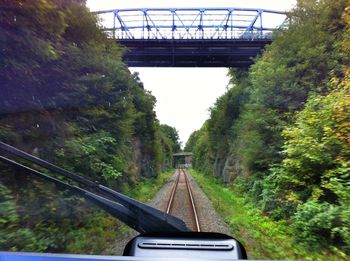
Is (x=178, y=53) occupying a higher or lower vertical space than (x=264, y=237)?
higher

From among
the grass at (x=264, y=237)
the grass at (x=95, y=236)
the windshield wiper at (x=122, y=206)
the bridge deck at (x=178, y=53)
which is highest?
the bridge deck at (x=178, y=53)

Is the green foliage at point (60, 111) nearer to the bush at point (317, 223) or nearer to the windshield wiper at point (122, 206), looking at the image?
the windshield wiper at point (122, 206)

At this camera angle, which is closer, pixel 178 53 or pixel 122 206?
pixel 122 206

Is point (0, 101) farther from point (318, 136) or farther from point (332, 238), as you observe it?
point (318, 136)

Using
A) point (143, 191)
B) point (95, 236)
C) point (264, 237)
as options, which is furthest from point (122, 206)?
point (143, 191)

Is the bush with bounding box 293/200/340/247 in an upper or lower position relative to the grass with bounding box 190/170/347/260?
upper

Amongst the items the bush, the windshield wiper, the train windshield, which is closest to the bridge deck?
the train windshield

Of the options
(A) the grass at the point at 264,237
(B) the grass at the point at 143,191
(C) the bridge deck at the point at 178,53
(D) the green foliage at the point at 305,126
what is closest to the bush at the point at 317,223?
(D) the green foliage at the point at 305,126

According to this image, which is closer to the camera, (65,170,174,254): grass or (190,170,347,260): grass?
(65,170,174,254): grass

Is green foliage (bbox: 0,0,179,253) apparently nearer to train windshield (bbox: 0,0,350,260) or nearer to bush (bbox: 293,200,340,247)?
train windshield (bbox: 0,0,350,260)

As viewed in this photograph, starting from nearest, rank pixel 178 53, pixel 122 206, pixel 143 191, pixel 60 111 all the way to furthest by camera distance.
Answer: pixel 122 206 → pixel 178 53 → pixel 60 111 → pixel 143 191

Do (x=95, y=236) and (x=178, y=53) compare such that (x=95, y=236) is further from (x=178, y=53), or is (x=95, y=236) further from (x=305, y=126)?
(x=305, y=126)

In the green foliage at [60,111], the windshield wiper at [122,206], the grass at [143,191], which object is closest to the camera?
the windshield wiper at [122,206]

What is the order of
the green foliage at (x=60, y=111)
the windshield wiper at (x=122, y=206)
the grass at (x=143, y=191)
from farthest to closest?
the grass at (x=143, y=191)
the green foliage at (x=60, y=111)
the windshield wiper at (x=122, y=206)
